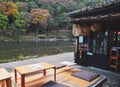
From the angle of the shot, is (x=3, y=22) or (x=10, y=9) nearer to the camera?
(x=3, y=22)

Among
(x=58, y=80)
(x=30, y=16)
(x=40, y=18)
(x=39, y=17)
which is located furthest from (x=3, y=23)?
(x=58, y=80)

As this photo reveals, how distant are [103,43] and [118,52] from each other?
621 mm

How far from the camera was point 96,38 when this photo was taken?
5715 millimetres

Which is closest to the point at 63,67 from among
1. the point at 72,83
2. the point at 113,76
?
the point at 72,83

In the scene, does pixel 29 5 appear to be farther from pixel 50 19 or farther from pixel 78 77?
pixel 78 77

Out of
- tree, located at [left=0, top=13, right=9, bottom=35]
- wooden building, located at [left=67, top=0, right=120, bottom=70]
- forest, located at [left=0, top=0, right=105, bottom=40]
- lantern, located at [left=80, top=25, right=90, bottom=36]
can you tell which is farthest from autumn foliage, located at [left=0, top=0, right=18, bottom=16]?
lantern, located at [left=80, top=25, right=90, bottom=36]

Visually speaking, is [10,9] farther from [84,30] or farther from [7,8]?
[84,30]

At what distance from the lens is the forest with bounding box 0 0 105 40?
2864 centimetres

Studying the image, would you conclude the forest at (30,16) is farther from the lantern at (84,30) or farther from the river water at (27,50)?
the lantern at (84,30)

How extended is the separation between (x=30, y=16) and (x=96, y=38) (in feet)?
90.0

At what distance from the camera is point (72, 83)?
371 centimetres

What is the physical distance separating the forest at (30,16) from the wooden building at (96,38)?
19.9m

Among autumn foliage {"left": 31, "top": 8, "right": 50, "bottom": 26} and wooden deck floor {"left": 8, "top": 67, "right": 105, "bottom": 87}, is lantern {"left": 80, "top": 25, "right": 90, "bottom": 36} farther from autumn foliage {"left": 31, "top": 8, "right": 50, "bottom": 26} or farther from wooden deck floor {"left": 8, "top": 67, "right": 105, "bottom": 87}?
autumn foliage {"left": 31, "top": 8, "right": 50, "bottom": 26}

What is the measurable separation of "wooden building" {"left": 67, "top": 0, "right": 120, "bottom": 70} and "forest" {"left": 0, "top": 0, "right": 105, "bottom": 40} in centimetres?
1988
